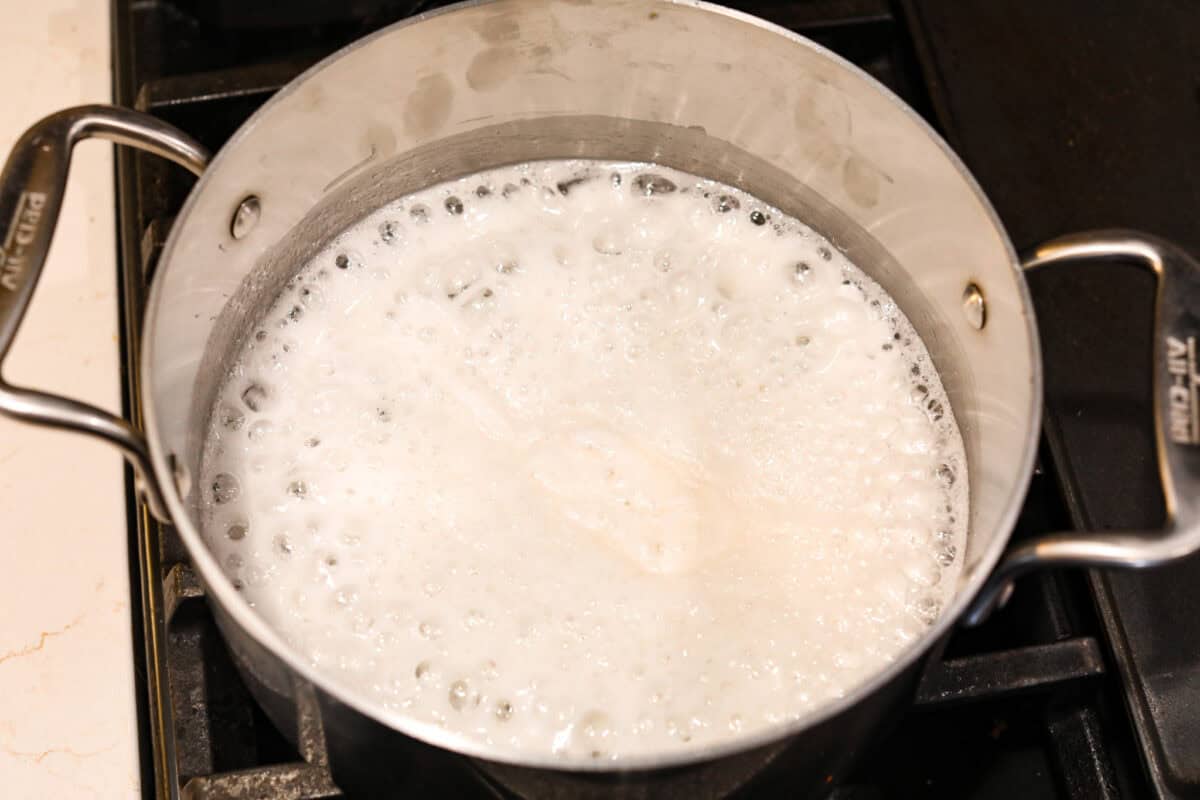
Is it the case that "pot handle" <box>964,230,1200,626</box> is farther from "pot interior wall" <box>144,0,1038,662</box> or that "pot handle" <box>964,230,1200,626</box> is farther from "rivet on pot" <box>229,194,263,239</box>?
"rivet on pot" <box>229,194,263,239</box>

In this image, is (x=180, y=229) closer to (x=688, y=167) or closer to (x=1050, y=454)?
(x=688, y=167)

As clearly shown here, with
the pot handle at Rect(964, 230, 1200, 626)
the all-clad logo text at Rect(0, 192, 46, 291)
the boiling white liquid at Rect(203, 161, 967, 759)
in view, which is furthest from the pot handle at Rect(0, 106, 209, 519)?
the pot handle at Rect(964, 230, 1200, 626)

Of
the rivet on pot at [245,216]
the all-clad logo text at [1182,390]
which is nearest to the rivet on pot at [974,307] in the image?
the all-clad logo text at [1182,390]

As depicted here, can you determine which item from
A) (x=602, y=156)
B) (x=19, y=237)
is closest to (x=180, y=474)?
(x=19, y=237)

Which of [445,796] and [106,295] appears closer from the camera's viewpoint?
[445,796]

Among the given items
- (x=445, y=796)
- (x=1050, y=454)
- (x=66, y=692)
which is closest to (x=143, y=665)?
(x=66, y=692)

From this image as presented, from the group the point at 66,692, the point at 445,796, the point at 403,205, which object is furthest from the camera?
the point at 403,205
